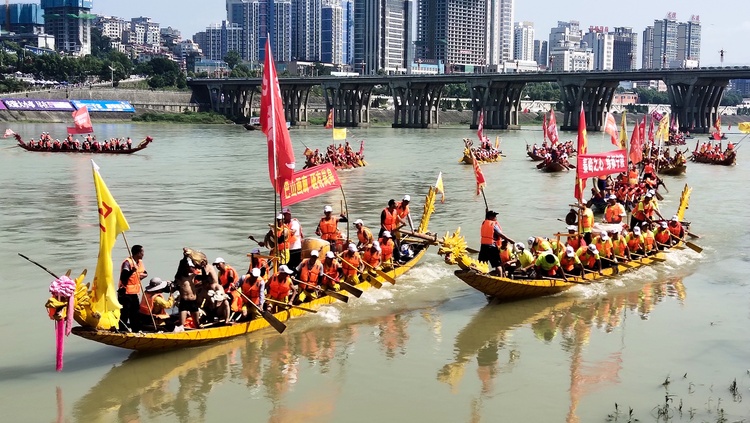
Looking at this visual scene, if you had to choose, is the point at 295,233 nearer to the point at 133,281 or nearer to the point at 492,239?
the point at 492,239

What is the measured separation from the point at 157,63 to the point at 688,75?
94.6m

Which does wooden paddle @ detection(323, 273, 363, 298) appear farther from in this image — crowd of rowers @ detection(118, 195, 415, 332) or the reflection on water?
the reflection on water

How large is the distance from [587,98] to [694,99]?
16.3 metres

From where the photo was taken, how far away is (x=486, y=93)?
134625 millimetres

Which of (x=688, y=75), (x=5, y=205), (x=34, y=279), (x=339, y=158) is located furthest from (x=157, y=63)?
(x=34, y=279)

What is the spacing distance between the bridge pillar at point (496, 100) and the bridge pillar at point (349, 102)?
59.9ft

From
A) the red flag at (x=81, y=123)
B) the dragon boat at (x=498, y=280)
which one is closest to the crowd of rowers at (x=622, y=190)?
the dragon boat at (x=498, y=280)

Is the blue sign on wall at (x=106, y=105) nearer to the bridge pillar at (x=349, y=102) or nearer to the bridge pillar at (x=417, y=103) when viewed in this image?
the bridge pillar at (x=349, y=102)

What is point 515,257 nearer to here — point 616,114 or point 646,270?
point 646,270

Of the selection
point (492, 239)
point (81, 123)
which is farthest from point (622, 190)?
point (81, 123)

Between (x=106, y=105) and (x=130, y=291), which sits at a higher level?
(x=106, y=105)

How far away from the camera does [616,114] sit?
195625 mm

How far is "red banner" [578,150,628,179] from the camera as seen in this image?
21.6m

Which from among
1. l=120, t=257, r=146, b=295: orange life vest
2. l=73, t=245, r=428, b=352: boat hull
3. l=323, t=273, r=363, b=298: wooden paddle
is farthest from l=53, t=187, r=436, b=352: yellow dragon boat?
l=120, t=257, r=146, b=295: orange life vest
